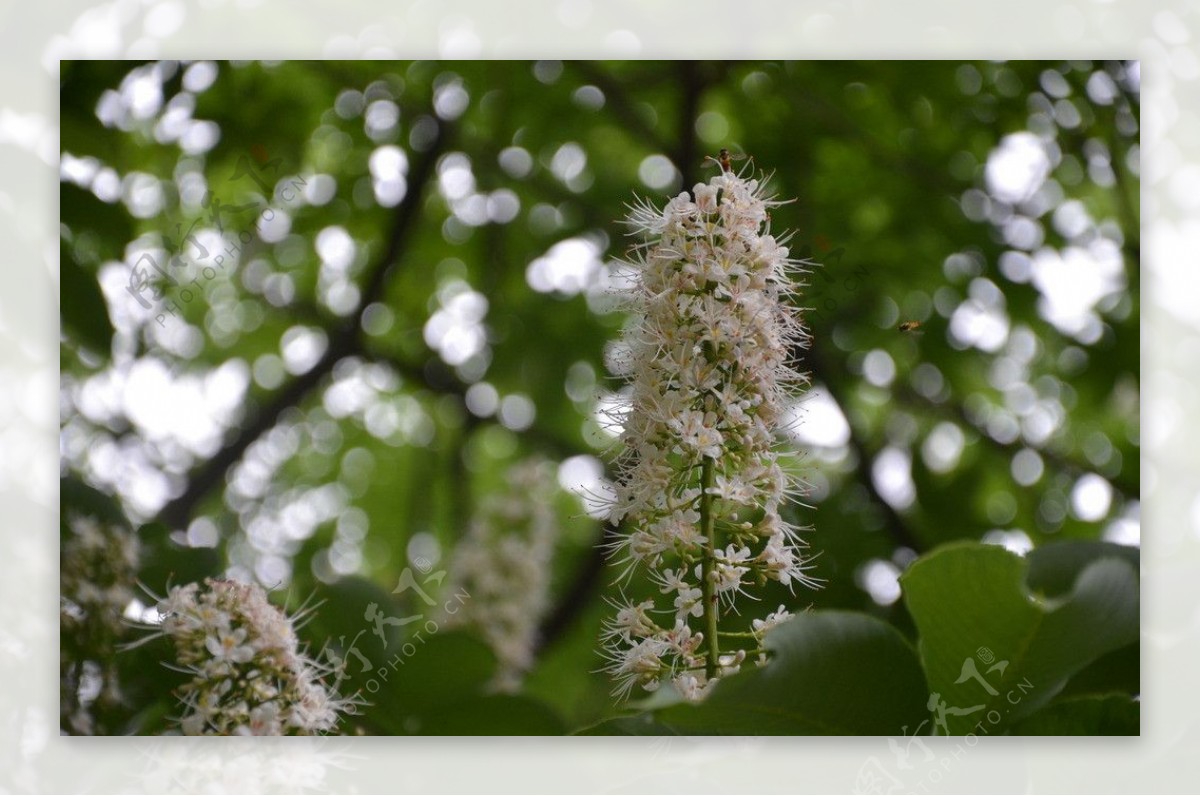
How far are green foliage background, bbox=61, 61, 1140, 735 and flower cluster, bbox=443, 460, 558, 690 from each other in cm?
3

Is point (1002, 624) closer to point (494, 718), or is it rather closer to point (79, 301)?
point (494, 718)

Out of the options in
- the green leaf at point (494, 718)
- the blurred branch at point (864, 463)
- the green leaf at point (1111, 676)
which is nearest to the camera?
the green leaf at point (1111, 676)

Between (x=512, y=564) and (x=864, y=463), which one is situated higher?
(x=864, y=463)

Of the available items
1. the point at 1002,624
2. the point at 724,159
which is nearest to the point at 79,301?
the point at 724,159

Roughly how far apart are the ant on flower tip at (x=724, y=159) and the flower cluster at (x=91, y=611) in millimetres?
1033

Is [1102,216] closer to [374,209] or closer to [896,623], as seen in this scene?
[896,623]

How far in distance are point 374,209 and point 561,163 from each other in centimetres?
30

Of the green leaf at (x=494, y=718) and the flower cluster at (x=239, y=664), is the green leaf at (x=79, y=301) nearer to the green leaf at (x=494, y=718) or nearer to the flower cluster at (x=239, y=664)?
the flower cluster at (x=239, y=664)

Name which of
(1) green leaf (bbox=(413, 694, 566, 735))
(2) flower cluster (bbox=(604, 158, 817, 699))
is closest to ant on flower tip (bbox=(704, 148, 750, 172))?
(2) flower cluster (bbox=(604, 158, 817, 699))

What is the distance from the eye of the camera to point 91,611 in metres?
1.84

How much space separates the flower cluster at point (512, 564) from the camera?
1821 mm

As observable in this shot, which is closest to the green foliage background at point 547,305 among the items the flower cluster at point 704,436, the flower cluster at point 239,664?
the flower cluster at point 239,664

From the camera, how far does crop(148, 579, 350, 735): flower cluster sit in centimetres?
156

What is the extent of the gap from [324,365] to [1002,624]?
110 cm
